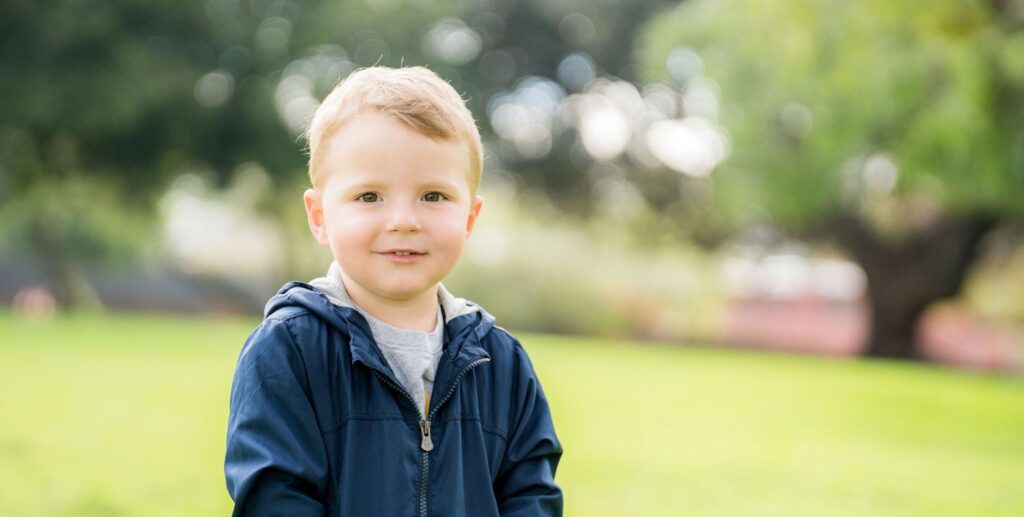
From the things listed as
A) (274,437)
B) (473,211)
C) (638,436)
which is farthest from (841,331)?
(274,437)

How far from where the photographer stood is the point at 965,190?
11.0 metres

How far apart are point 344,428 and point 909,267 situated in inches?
771

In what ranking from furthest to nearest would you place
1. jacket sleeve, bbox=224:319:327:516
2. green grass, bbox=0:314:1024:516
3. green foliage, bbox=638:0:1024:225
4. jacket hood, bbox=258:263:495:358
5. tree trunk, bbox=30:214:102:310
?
tree trunk, bbox=30:214:102:310 < green foliage, bbox=638:0:1024:225 < green grass, bbox=0:314:1024:516 < jacket hood, bbox=258:263:495:358 < jacket sleeve, bbox=224:319:327:516

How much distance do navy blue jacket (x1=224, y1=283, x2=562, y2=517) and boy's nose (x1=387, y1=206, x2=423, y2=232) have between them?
0.54 feet

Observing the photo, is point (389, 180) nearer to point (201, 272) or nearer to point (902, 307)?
point (902, 307)

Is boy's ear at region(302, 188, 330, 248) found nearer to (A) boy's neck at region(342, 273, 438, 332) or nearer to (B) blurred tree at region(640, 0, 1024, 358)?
(A) boy's neck at region(342, 273, 438, 332)

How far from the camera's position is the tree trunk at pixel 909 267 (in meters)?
19.5

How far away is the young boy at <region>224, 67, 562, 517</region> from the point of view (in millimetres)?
1752

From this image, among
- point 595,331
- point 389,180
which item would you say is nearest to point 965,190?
point 389,180

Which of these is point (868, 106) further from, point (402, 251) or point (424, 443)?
point (424, 443)

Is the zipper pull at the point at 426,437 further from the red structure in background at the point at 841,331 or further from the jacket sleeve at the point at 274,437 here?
the red structure in background at the point at 841,331

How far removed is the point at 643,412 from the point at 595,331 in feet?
49.6

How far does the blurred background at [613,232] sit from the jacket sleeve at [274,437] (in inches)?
117

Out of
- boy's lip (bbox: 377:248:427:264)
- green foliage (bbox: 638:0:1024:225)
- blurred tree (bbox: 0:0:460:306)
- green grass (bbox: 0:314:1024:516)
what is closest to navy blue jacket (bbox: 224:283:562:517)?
boy's lip (bbox: 377:248:427:264)
